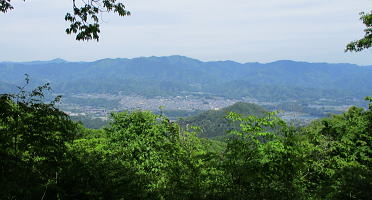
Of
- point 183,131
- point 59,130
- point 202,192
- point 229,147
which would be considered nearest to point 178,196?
point 202,192

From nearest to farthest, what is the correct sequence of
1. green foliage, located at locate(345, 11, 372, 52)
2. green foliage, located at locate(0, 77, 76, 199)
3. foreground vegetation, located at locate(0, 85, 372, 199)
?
green foliage, located at locate(0, 77, 76, 199)
foreground vegetation, located at locate(0, 85, 372, 199)
green foliage, located at locate(345, 11, 372, 52)

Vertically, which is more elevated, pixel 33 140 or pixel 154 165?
pixel 33 140

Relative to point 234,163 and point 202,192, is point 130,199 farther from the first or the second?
point 234,163

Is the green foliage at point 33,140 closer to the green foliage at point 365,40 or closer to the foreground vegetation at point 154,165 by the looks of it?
the foreground vegetation at point 154,165

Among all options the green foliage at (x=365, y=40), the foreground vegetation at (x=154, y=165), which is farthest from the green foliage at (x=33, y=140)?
the green foliage at (x=365, y=40)

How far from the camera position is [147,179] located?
9.88 m

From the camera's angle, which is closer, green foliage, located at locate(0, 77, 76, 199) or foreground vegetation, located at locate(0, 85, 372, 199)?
green foliage, located at locate(0, 77, 76, 199)

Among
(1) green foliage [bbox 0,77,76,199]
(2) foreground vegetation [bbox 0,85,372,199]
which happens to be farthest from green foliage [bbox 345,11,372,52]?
(1) green foliage [bbox 0,77,76,199]

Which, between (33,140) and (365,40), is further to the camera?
(365,40)

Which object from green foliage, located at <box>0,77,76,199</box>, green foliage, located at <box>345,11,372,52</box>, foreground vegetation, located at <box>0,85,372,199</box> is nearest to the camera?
green foliage, located at <box>0,77,76,199</box>

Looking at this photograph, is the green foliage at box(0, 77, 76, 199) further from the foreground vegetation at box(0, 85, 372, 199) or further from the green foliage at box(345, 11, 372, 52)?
the green foliage at box(345, 11, 372, 52)

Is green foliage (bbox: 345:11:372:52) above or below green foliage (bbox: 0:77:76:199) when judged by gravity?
above

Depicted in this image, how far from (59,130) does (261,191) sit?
619 cm

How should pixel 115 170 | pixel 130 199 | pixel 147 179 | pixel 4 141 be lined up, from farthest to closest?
1. pixel 147 179
2. pixel 115 170
3. pixel 130 199
4. pixel 4 141
